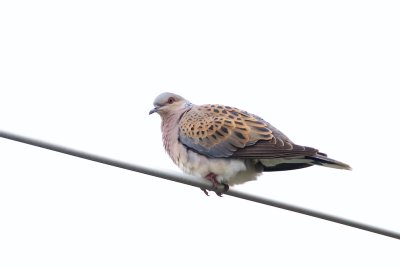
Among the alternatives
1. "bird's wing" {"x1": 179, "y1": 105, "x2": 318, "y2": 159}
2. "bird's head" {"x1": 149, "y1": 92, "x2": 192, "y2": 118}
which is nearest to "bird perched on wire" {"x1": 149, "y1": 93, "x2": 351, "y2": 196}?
"bird's wing" {"x1": 179, "y1": 105, "x2": 318, "y2": 159}

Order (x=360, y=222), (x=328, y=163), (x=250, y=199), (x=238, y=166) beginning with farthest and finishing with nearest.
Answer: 1. (x=238, y=166)
2. (x=328, y=163)
3. (x=250, y=199)
4. (x=360, y=222)

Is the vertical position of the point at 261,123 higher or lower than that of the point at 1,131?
higher

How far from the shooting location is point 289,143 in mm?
6977

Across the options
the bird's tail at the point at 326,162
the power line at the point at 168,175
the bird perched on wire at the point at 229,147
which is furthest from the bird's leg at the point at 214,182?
the power line at the point at 168,175

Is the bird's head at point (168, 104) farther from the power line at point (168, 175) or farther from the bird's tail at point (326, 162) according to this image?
the power line at point (168, 175)

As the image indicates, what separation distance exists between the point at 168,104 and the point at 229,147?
104cm

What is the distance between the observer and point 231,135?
7355mm

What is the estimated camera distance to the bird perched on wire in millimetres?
7004

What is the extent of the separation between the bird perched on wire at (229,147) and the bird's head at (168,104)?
183 millimetres

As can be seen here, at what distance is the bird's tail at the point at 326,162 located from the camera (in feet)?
21.3

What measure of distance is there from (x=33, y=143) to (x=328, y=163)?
8.00 feet

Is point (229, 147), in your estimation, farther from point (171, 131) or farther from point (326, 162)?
point (326, 162)

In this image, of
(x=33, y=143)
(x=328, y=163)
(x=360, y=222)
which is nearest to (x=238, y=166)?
(x=328, y=163)

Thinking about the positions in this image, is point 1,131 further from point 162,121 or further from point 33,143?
point 162,121
